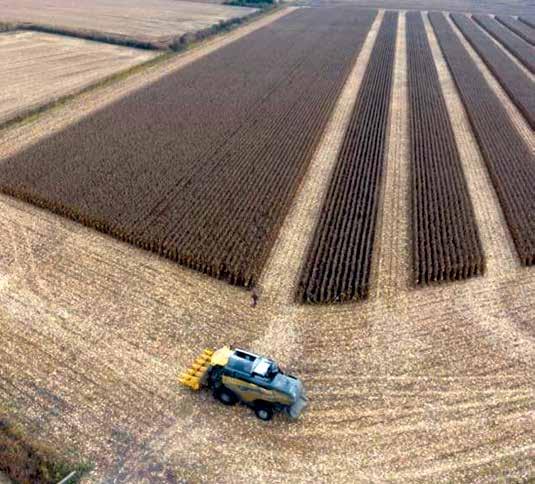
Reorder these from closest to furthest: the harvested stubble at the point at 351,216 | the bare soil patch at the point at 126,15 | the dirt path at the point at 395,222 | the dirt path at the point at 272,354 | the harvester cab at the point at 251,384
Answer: the dirt path at the point at 272,354
the harvester cab at the point at 251,384
the harvested stubble at the point at 351,216
the dirt path at the point at 395,222
the bare soil patch at the point at 126,15

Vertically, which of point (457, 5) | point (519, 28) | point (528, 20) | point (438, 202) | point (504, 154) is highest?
point (457, 5)

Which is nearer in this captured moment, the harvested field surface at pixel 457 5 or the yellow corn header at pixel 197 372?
the yellow corn header at pixel 197 372

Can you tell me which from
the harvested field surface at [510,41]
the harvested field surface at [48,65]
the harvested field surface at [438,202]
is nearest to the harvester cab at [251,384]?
the harvested field surface at [438,202]

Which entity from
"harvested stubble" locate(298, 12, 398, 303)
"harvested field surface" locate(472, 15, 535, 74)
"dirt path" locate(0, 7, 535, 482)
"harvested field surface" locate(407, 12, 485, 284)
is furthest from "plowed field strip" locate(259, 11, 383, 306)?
"harvested field surface" locate(472, 15, 535, 74)

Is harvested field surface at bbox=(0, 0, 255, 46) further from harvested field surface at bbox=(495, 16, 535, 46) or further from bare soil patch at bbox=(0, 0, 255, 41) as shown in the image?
harvested field surface at bbox=(495, 16, 535, 46)

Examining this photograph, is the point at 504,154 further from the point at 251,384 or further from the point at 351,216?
the point at 251,384

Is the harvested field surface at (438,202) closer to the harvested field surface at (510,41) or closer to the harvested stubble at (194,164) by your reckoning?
the harvested stubble at (194,164)

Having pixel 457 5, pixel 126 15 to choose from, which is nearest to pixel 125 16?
pixel 126 15
